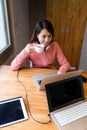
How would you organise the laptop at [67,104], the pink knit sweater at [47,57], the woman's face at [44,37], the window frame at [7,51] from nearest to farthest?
1. the laptop at [67,104]
2. the woman's face at [44,37]
3. the pink knit sweater at [47,57]
4. the window frame at [7,51]

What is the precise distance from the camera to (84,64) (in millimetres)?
2752

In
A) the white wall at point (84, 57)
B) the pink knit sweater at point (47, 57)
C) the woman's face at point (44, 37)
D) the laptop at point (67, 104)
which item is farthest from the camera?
→ the white wall at point (84, 57)

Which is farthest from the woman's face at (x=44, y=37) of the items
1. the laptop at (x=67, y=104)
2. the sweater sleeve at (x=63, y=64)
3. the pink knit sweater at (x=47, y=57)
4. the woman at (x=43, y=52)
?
the laptop at (x=67, y=104)

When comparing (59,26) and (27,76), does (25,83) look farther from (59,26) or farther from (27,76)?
(59,26)

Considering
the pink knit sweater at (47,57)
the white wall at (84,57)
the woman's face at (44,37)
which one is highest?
the woman's face at (44,37)

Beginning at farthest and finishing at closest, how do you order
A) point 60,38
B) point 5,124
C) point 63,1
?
1. point 60,38
2. point 63,1
3. point 5,124

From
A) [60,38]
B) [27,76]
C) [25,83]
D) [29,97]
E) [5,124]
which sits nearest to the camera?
[5,124]

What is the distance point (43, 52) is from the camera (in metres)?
1.57

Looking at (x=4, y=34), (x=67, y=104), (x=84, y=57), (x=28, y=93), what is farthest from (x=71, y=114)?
(x=84, y=57)

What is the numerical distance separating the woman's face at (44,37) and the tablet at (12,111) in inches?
27.6

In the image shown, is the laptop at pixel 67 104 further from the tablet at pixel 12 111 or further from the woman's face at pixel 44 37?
the woman's face at pixel 44 37

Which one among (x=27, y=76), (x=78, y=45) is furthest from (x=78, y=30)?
(x=27, y=76)

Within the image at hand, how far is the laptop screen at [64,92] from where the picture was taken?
919 millimetres

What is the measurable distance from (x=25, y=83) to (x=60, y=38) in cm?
159
